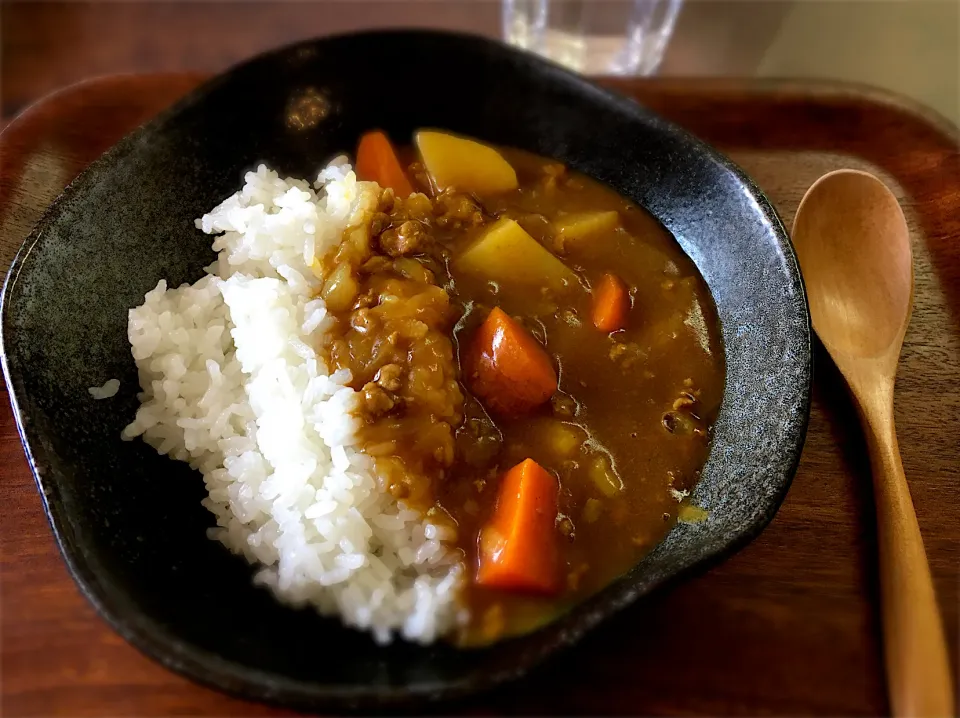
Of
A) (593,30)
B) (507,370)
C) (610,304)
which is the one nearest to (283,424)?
(507,370)

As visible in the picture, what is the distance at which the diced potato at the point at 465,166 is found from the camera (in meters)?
2.19

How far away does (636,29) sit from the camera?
3.11 m

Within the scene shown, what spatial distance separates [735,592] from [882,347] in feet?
2.65

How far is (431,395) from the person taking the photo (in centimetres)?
168

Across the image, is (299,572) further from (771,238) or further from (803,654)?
(771,238)

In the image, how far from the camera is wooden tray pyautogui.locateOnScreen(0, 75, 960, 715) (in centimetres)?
144

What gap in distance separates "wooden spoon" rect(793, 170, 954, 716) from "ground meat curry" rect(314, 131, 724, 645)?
1.15 ft

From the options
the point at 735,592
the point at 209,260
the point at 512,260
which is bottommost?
the point at 735,592

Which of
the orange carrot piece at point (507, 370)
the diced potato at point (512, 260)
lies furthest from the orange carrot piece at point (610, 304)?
the orange carrot piece at point (507, 370)

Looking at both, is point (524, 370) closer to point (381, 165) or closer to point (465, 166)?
point (465, 166)

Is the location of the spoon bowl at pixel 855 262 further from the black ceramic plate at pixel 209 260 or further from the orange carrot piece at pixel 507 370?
the orange carrot piece at pixel 507 370

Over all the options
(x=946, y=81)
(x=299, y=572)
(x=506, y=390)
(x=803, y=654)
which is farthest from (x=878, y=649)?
(x=946, y=81)

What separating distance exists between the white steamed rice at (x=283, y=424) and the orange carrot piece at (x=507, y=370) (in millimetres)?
316

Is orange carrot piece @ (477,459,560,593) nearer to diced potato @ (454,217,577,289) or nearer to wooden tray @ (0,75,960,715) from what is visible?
wooden tray @ (0,75,960,715)
